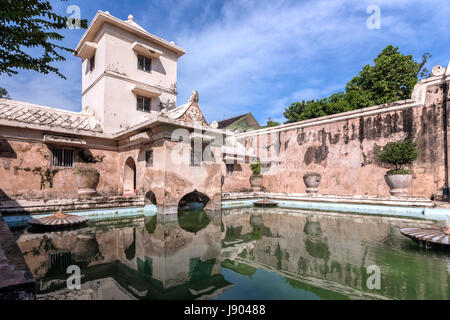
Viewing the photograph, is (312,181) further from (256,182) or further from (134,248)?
(134,248)

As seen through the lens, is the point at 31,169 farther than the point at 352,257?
Yes

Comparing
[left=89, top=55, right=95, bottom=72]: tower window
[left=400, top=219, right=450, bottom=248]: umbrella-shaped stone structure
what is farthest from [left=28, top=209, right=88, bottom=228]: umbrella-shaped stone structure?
[left=89, top=55, right=95, bottom=72]: tower window

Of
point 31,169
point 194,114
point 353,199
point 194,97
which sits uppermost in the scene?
point 194,97

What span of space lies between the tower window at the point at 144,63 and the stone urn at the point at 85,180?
5.75 metres

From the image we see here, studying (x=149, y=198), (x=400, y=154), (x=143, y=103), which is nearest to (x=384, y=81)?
(x=400, y=154)

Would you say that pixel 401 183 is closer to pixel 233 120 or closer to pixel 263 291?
pixel 263 291

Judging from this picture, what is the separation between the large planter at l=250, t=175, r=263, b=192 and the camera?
13.5 meters

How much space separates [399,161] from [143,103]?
1133 cm

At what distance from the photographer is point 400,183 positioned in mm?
9047

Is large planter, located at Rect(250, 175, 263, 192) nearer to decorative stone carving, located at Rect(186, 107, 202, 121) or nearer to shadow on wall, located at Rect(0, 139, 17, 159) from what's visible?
decorative stone carving, located at Rect(186, 107, 202, 121)

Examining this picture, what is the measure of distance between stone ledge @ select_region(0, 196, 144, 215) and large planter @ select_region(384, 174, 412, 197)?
30.9 ft

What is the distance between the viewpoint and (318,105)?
20688 millimetres

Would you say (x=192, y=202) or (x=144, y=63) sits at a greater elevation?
(x=144, y=63)
